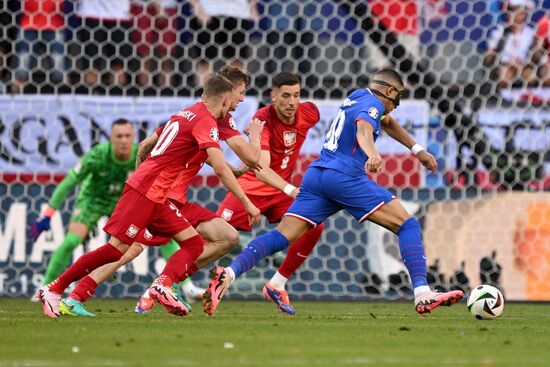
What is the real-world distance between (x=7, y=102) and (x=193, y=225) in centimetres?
378

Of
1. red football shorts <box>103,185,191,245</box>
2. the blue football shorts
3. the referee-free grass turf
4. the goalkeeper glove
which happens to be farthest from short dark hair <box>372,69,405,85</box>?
the goalkeeper glove

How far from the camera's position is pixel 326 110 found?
11.7 meters

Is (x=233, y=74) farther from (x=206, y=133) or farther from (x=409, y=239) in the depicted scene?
(x=409, y=239)

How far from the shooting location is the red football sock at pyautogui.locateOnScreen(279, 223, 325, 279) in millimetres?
9008

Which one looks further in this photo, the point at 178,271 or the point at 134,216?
the point at 178,271

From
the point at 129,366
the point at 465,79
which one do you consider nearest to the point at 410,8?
the point at 465,79

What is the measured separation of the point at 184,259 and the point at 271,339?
6.05ft

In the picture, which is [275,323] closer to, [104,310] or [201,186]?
[104,310]

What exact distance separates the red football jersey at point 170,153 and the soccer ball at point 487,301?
2.05 metres

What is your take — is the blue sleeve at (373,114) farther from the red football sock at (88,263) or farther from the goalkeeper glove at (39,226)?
the goalkeeper glove at (39,226)

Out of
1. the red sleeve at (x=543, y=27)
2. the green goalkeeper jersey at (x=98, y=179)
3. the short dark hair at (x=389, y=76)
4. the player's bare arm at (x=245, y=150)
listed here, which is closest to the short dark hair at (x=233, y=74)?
the player's bare arm at (x=245, y=150)

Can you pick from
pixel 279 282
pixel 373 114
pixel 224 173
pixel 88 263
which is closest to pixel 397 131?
pixel 373 114

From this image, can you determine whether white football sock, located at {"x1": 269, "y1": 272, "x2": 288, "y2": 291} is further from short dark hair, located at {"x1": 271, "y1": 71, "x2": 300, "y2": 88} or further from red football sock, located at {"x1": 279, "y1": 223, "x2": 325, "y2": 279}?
short dark hair, located at {"x1": 271, "y1": 71, "x2": 300, "y2": 88}

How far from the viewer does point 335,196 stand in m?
8.09
